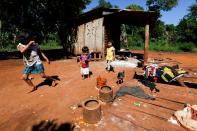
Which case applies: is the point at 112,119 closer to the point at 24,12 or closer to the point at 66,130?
the point at 66,130

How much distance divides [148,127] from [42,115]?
8.53 feet

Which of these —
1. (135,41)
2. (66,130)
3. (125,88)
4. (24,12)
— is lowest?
(66,130)

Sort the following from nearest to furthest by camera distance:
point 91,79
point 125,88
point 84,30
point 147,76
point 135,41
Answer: point 125,88 < point 147,76 < point 91,79 < point 84,30 < point 135,41

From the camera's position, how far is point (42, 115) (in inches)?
191

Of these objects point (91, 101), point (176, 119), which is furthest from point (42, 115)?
point (176, 119)

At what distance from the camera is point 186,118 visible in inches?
169

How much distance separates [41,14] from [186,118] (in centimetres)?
1607

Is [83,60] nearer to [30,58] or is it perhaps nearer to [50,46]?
[30,58]

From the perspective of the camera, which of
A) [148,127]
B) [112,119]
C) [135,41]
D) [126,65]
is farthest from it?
[135,41]

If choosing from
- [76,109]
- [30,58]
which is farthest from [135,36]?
[76,109]

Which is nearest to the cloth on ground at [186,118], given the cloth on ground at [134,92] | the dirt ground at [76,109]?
the dirt ground at [76,109]

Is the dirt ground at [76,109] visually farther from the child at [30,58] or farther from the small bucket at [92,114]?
the child at [30,58]

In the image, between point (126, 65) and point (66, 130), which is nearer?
point (66, 130)

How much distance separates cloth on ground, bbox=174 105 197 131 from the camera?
159 inches
